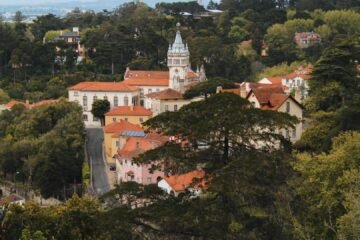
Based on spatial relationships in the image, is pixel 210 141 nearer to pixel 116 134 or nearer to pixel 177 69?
pixel 116 134

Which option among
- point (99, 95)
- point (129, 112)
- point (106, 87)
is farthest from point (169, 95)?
point (99, 95)

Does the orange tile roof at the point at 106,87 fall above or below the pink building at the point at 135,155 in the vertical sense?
above

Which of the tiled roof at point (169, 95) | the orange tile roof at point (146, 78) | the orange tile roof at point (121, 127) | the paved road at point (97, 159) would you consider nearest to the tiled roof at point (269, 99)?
the paved road at point (97, 159)

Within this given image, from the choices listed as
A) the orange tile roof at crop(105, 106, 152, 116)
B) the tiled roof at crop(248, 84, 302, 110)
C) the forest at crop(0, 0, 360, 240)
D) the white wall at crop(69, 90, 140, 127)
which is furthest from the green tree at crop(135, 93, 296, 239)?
the white wall at crop(69, 90, 140, 127)

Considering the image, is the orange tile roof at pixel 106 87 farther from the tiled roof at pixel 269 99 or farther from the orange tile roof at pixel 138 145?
the tiled roof at pixel 269 99

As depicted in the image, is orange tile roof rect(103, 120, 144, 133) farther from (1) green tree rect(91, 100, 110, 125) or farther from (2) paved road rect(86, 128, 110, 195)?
(1) green tree rect(91, 100, 110, 125)
